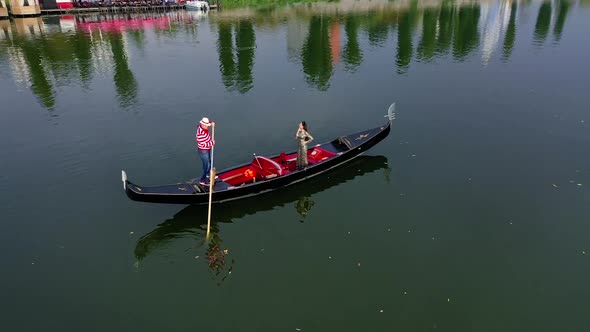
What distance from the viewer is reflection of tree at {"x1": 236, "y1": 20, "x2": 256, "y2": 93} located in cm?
3567

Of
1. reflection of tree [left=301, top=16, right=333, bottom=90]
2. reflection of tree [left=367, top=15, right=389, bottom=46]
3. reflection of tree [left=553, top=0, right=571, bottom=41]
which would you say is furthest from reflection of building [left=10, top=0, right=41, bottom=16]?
reflection of tree [left=553, top=0, right=571, bottom=41]

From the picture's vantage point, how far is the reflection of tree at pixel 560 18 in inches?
2090

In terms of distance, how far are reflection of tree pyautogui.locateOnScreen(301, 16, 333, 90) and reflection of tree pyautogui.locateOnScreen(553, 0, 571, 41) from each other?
29562 mm

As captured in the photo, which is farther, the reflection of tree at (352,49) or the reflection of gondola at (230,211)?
the reflection of tree at (352,49)

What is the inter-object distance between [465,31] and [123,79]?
46522 millimetres

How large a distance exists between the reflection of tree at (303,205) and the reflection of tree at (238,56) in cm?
1745

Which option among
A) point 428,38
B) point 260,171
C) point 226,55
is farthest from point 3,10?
point 260,171

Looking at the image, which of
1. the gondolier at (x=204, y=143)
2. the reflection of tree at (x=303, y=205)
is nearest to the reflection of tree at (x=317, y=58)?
the reflection of tree at (x=303, y=205)

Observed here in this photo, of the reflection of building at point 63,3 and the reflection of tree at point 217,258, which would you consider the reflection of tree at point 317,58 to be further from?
the reflection of building at point 63,3

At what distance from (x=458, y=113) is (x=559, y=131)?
20.1 ft

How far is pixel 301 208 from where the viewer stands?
17.7 meters

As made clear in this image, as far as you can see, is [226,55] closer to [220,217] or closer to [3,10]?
[220,217]

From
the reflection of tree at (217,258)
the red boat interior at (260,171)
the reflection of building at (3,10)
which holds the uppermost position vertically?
the reflection of building at (3,10)

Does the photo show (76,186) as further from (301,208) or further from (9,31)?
(9,31)
